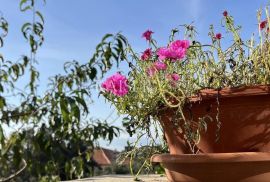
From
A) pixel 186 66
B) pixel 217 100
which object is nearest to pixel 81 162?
pixel 186 66

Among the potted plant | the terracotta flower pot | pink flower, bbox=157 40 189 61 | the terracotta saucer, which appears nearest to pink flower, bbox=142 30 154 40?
the potted plant

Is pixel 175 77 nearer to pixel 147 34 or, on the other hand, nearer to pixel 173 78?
pixel 173 78

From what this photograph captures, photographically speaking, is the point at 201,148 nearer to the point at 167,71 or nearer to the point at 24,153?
the point at 167,71

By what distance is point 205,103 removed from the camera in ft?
4.25

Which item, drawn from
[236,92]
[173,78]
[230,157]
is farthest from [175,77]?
[230,157]

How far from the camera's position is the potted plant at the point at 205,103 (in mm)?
1230

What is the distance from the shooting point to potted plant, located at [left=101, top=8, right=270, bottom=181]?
1.23 meters

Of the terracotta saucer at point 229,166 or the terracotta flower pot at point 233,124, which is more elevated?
the terracotta flower pot at point 233,124

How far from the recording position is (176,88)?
137 cm

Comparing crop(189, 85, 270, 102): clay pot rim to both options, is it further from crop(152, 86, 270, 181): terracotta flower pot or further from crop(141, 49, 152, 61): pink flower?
crop(141, 49, 152, 61): pink flower

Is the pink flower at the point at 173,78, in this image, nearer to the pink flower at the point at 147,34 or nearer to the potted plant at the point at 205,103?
the potted plant at the point at 205,103

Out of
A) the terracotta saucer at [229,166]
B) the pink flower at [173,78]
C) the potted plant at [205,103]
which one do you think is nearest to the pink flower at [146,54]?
the potted plant at [205,103]

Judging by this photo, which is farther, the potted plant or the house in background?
the house in background

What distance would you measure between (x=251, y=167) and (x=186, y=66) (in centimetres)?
43
